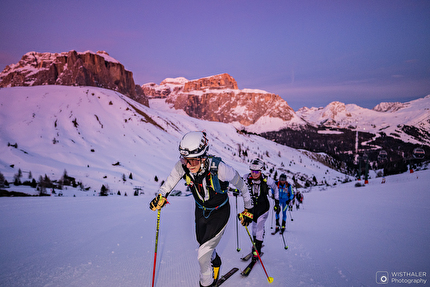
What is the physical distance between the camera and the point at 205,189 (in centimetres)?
418

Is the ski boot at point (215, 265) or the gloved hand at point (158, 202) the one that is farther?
the ski boot at point (215, 265)

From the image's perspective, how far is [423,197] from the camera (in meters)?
11.6

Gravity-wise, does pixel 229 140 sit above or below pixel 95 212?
above

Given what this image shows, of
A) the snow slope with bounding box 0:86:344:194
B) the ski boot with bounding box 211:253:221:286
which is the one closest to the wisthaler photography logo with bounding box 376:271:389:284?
the ski boot with bounding box 211:253:221:286

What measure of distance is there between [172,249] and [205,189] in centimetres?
338

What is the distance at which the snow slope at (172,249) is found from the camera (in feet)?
15.4

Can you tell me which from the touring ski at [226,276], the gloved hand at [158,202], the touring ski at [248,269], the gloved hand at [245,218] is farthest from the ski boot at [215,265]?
the gloved hand at [158,202]

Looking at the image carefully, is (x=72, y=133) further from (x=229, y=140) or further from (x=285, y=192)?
(x=229, y=140)

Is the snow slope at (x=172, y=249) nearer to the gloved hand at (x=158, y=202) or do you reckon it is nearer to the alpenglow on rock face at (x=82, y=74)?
the gloved hand at (x=158, y=202)

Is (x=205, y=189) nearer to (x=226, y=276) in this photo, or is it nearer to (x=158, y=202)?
(x=158, y=202)

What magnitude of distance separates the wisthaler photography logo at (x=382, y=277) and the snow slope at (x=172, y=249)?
0.10 meters

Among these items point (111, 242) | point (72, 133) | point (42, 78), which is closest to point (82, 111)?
point (72, 133)

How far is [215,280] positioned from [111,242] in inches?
151

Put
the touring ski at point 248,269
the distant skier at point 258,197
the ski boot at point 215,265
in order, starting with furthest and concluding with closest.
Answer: the distant skier at point 258,197, the touring ski at point 248,269, the ski boot at point 215,265
